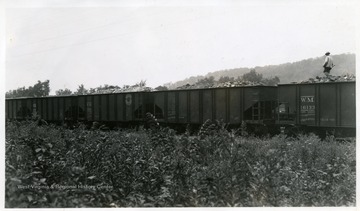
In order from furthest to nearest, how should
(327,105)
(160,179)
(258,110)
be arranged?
(258,110) → (327,105) → (160,179)

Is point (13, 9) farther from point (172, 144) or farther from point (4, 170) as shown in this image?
point (172, 144)

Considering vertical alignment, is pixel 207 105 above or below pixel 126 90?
below

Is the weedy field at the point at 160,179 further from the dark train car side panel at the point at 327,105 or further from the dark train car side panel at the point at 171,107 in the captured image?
the dark train car side panel at the point at 171,107

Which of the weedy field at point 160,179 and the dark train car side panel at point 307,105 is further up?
the dark train car side panel at point 307,105

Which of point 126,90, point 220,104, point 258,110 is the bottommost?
point 258,110

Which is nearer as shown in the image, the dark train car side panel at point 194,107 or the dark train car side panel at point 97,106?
the dark train car side panel at point 194,107

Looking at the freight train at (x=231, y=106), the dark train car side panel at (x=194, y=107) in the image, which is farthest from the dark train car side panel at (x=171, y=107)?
the dark train car side panel at (x=194, y=107)

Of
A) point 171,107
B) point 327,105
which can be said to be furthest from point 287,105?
point 171,107

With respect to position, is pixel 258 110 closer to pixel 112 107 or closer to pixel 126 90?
pixel 126 90
